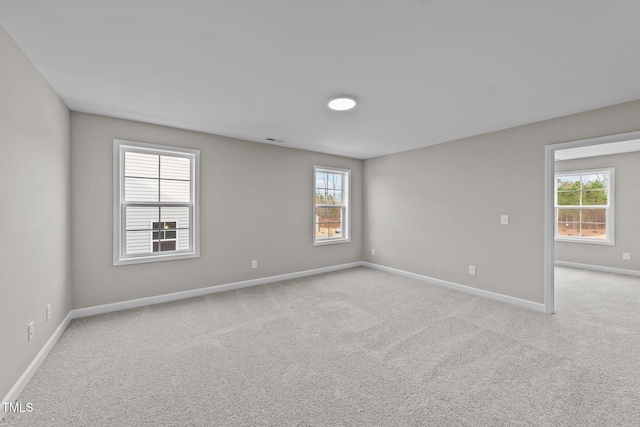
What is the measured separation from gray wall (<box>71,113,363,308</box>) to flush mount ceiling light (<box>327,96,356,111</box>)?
1.89m

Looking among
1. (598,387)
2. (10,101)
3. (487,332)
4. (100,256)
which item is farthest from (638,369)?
(100,256)

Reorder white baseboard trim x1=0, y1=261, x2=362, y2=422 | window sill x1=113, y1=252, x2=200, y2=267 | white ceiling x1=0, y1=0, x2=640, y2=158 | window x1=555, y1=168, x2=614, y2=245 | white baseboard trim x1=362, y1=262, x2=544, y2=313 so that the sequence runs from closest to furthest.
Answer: white ceiling x1=0, y1=0, x2=640, y2=158 < white baseboard trim x1=0, y1=261, x2=362, y2=422 < window sill x1=113, y1=252, x2=200, y2=267 < white baseboard trim x1=362, y1=262, x2=544, y2=313 < window x1=555, y1=168, x2=614, y2=245

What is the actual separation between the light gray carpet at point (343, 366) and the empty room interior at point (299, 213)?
0.02 m

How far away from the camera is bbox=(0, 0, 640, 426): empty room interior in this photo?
65.8 inches

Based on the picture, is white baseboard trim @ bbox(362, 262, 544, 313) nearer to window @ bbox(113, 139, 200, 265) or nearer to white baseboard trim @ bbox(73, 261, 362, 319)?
white baseboard trim @ bbox(73, 261, 362, 319)

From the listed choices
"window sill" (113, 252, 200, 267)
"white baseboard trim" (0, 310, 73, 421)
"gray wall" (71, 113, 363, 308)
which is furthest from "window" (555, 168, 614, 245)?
"white baseboard trim" (0, 310, 73, 421)

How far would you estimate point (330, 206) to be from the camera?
215 inches

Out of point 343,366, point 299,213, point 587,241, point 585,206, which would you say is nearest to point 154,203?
point 299,213

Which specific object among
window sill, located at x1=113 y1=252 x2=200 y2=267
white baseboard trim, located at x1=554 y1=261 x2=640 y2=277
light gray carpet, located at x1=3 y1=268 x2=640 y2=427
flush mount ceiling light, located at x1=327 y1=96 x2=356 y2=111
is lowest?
light gray carpet, located at x1=3 y1=268 x2=640 y2=427

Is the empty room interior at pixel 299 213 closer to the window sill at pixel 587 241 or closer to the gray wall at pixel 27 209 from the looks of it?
the gray wall at pixel 27 209

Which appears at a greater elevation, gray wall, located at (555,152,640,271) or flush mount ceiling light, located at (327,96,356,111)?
flush mount ceiling light, located at (327,96,356,111)

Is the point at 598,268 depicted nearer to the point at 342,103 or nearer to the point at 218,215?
the point at 342,103

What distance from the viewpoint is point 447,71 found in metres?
2.17

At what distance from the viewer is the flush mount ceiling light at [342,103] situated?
2.70m
